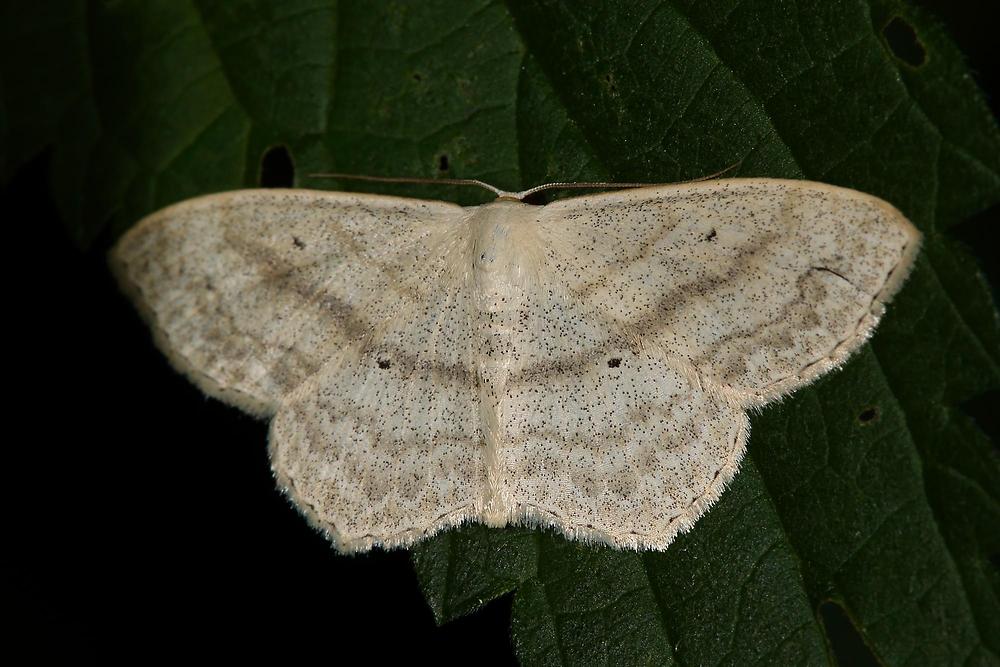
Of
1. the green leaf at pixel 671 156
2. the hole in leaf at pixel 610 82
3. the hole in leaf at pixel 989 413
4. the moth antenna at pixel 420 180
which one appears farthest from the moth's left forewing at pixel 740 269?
the hole in leaf at pixel 989 413

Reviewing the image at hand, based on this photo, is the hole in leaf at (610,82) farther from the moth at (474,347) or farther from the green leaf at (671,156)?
the moth at (474,347)

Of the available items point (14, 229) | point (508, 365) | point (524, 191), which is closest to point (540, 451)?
point (508, 365)

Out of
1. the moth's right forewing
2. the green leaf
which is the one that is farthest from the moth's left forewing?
the moth's right forewing

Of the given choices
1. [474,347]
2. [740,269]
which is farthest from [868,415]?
[474,347]

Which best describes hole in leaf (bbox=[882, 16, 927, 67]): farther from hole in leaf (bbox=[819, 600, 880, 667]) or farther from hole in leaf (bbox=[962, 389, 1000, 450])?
hole in leaf (bbox=[819, 600, 880, 667])

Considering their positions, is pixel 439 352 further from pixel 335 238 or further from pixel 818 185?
pixel 818 185

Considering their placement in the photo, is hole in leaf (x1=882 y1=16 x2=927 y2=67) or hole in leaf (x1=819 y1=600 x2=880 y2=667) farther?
hole in leaf (x1=819 y1=600 x2=880 y2=667)
